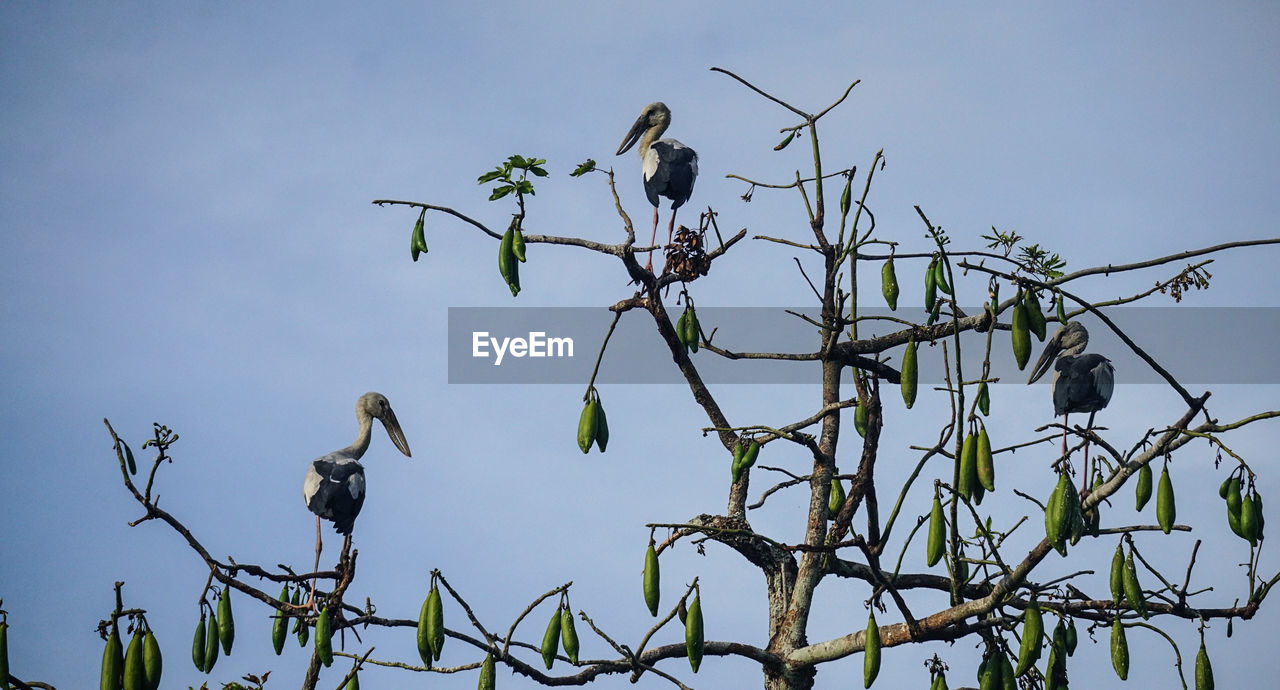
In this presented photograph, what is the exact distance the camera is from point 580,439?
8008 millimetres

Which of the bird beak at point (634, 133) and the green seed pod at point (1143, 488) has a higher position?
the bird beak at point (634, 133)

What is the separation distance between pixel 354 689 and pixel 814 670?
3.05 metres

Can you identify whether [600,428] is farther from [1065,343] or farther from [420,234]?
[1065,343]

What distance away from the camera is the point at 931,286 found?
764 centimetres

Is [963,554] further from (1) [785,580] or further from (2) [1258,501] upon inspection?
(2) [1258,501]

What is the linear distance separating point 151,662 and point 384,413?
5150 mm

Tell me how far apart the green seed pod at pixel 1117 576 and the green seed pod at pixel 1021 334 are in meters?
1.27

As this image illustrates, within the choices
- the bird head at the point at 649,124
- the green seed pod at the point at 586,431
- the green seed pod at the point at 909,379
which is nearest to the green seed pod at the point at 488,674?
the green seed pod at the point at 586,431

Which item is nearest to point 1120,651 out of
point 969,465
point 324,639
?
point 969,465

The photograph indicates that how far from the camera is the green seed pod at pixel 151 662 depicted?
6512 millimetres

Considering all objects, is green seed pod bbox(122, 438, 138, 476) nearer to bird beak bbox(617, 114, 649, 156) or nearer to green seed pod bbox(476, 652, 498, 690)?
green seed pod bbox(476, 652, 498, 690)

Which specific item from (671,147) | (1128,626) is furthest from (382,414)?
(1128,626)

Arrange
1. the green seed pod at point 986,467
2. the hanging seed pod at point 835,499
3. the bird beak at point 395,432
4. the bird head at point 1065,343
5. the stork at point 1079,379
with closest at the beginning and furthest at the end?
the green seed pod at point 986,467, the hanging seed pod at point 835,499, the stork at point 1079,379, the bird head at point 1065,343, the bird beak at point 395,432

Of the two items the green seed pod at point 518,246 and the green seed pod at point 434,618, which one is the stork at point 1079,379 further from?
the green seed pod at point 434,618
